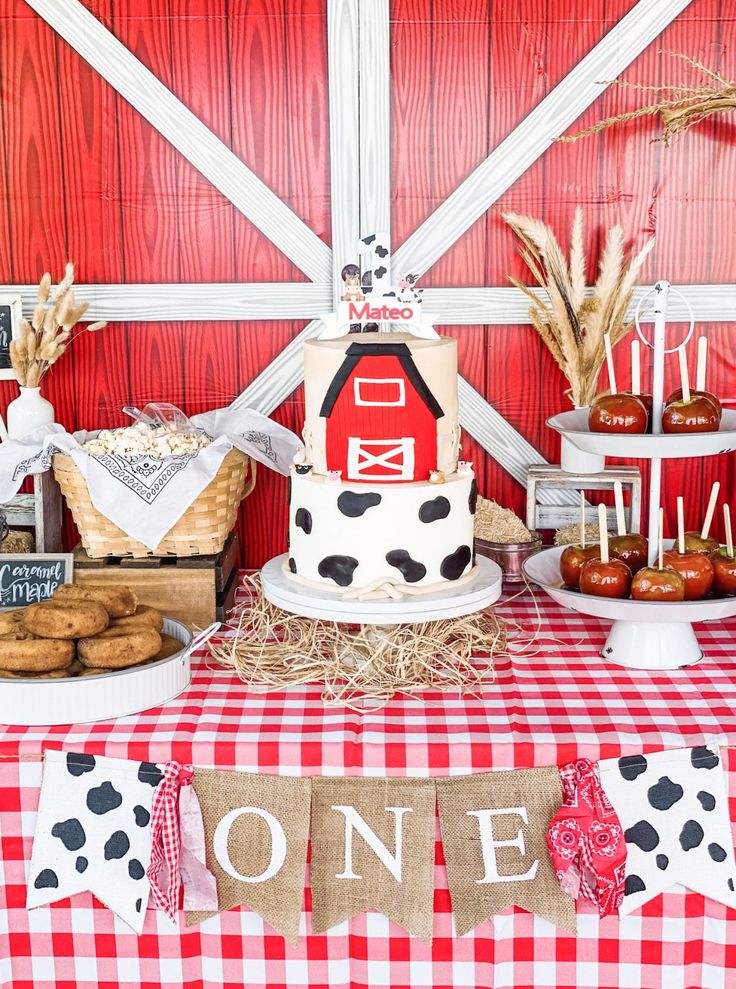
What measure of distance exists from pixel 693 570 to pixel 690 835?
0.60 meters

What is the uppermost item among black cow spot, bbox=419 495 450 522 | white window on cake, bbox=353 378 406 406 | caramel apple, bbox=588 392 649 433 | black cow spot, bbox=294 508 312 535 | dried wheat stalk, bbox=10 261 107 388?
dried wheat stalk, bbox=10 261 107 388

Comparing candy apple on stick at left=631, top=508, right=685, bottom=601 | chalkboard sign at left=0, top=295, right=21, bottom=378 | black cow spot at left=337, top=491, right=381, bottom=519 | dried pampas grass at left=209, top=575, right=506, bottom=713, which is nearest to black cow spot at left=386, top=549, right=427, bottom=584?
black cow spot at left=337, top=491, right=381, bottom=519

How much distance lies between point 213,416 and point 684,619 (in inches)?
61.0

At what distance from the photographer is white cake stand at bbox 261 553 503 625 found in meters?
2.35

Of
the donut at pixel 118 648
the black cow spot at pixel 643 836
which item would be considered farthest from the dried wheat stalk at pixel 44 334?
the black cow spot at pixel 643 836

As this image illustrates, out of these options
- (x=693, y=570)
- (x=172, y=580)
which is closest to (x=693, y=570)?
(x=693, y=570)

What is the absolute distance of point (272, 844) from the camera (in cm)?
224

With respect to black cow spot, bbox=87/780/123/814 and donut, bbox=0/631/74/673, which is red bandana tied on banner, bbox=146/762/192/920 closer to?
black cow spot, bbox=87/780/123/814

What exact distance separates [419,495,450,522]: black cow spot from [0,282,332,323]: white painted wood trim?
1199mm

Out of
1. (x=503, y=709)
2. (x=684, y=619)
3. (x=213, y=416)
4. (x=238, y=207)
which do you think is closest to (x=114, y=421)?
(x=213, y=416)

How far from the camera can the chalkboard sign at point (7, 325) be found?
3400 mm

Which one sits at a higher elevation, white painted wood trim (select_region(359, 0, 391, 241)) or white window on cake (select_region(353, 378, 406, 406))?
white painted wood trim (select_region(359, 0, 391, 241))

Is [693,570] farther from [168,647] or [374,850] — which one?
[168,647]

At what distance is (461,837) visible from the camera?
2229 millimetres
